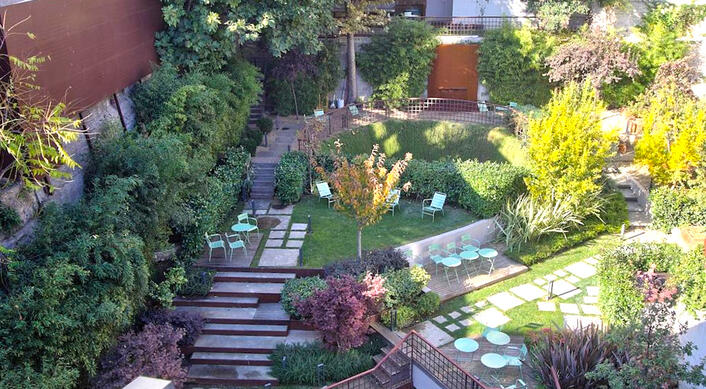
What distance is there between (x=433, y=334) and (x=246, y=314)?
12.3 feet

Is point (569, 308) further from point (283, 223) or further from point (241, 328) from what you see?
point (283, 223)

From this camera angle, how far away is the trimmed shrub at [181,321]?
1210cm

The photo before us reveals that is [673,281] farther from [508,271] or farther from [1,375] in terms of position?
[1,375]

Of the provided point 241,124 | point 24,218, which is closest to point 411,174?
point 241,124

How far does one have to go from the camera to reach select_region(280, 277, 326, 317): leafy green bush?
41.3ft

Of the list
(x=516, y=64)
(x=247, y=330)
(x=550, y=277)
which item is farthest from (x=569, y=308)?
(x=516, y=64)

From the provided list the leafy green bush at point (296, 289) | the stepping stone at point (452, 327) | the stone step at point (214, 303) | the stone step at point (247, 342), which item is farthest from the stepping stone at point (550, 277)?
the stone step at point (214, 303)

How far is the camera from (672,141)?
55.0ft

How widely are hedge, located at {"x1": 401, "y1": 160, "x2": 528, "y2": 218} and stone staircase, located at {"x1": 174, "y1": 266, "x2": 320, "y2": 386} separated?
5155 mm

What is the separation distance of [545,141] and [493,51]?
27.6ft

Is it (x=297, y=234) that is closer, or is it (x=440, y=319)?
(x=440, y=319)

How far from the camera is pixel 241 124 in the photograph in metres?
18.4

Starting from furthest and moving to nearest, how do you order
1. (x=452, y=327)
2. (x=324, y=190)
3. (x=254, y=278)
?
(x=324, y=190)
(x=254, y=278)
(x=452, y=327)

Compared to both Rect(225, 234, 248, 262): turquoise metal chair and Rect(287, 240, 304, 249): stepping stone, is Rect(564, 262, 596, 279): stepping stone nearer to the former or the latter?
Rect(287, 240, 304, 249): stepping stone
